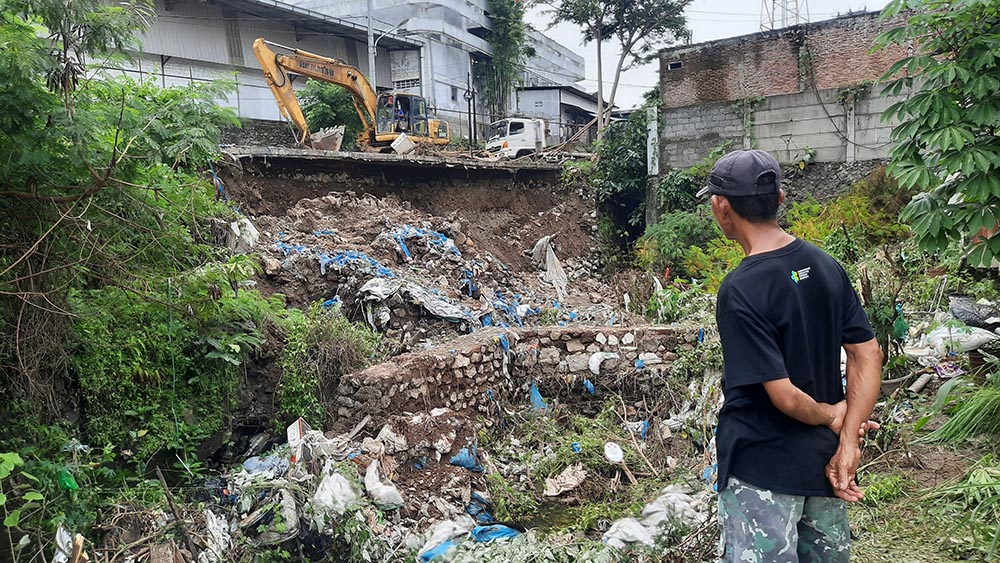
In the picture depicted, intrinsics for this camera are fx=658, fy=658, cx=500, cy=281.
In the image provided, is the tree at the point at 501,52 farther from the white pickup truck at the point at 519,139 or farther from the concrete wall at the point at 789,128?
the concrete wall at the point at 789,128

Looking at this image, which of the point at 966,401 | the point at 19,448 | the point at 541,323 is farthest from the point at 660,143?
the point at 19,448

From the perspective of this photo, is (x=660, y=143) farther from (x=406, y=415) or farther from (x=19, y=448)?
(x=19, y=448)

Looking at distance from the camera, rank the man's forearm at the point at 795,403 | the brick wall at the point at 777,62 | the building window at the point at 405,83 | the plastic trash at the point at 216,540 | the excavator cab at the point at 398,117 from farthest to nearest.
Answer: the building window at the point at 405,83, the excavator cab at the point at 398,117, the brick wall at the point at 777,62, the plastic trash at the point at 216,540, the man's forearm at the point at 795,403

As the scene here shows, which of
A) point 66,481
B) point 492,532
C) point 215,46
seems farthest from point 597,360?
point 215,46

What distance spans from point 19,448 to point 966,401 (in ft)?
18.6

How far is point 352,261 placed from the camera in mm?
8133

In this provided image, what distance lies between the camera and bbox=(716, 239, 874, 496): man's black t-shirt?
67.7 inches

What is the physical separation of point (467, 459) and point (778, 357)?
4.18m

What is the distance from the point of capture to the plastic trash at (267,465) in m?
4.65

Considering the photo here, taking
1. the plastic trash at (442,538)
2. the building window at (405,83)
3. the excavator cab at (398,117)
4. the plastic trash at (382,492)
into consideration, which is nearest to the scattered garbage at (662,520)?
the plastic trash at (442,538)

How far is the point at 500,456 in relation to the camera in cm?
595

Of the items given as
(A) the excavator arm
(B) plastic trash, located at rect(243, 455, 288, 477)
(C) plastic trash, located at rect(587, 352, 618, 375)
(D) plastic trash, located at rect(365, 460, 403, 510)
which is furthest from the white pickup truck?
(D) plastic trash, located at rect(365, 460, 403, 510)

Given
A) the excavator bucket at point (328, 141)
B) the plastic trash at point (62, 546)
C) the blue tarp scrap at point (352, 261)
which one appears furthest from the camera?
the excavator bucket at point (328, 141)

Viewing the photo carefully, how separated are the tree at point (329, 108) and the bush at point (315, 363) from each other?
38.5 feet
